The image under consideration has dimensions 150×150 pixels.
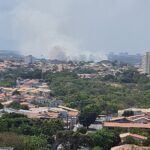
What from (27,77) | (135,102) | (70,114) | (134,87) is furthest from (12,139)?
(27,77)

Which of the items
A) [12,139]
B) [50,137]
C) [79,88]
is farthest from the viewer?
[79,88]

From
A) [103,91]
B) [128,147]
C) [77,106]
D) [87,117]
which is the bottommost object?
[128,147]

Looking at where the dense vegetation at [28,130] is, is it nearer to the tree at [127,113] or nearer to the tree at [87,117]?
the tree at [87,117]

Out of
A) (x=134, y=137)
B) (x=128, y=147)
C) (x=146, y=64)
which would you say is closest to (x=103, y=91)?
(x=134, y=137)

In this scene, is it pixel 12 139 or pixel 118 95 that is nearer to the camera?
pixel 12 139

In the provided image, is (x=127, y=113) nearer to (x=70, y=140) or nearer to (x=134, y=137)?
(x=134, y=137)

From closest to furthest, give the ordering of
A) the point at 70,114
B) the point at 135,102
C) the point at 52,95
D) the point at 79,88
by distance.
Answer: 1. the point at 70,114
2. the point at 135,102
3. the point at 52,95
4. the point at 79,88

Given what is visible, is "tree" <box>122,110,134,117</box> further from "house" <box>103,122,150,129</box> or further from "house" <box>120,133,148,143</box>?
"house" <box>120,133,148,143</box>

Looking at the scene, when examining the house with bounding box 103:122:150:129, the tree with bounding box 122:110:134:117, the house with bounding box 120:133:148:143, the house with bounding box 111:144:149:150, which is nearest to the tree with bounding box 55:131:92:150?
the house with bounding box 111:144:149:150

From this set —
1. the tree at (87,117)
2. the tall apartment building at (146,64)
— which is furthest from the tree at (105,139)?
the tall apartment building at (146,64)

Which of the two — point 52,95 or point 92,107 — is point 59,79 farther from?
point 92,107
